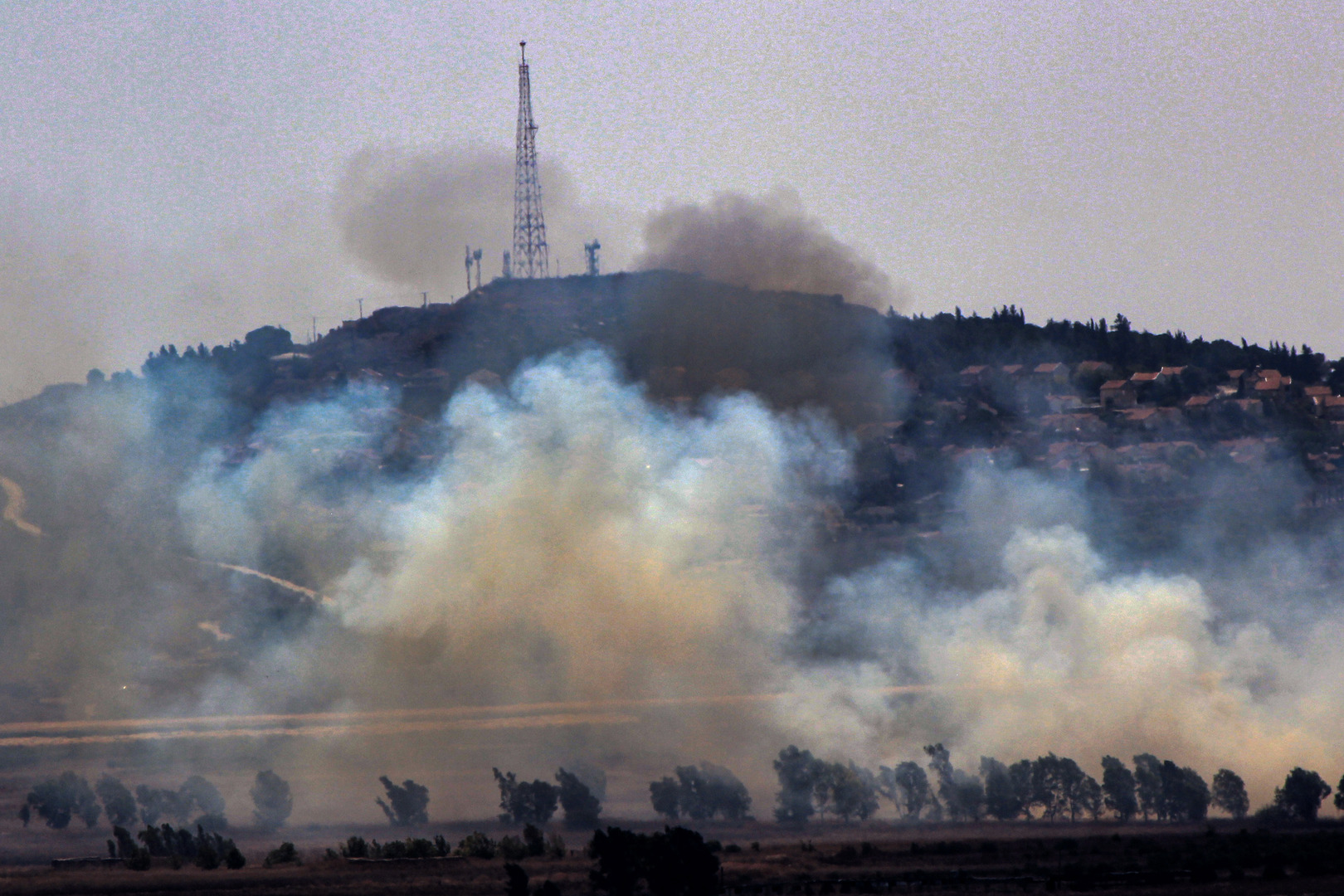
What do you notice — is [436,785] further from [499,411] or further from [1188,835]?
[499,411]

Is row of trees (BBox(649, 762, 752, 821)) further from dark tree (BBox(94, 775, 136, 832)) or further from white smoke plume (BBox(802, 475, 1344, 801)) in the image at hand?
dark tree (BBox(94, 775, 136, 832))

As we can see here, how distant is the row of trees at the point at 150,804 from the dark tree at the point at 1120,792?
32.4 metres

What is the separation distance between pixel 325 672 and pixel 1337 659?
48582 millimetres

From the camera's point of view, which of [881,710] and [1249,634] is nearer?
[881,710]

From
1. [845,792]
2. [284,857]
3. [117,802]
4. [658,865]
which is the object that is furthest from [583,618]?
[658,865]

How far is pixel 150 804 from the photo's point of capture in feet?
230

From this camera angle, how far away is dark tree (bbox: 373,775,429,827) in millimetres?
67875

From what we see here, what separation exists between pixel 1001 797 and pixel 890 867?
37.6ft

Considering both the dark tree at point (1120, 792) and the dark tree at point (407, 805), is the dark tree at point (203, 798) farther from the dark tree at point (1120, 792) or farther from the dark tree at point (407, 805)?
the dark tree at point (1120, 792)

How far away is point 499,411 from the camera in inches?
4156

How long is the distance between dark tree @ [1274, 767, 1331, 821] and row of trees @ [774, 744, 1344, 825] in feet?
0.11

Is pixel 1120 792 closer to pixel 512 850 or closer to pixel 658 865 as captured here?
pixel 658 865

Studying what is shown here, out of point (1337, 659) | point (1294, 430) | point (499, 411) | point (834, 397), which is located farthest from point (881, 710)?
point (1294, 430)

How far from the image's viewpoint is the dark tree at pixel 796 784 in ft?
223
